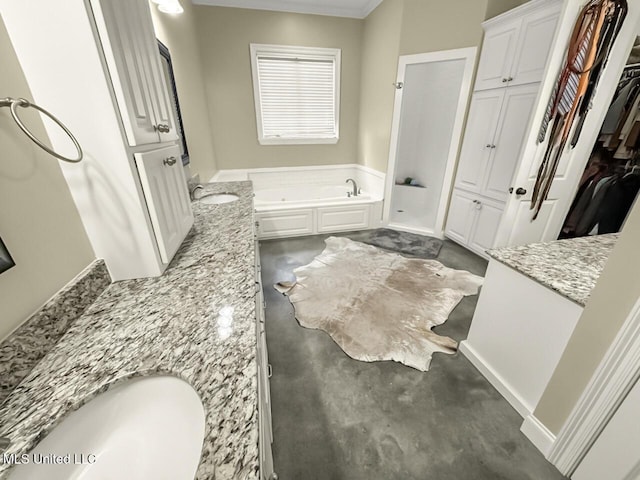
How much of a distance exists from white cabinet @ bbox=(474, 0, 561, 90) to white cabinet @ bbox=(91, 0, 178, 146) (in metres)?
2.83

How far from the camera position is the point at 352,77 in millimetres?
3941

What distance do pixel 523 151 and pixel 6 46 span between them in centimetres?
266

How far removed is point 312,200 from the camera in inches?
139

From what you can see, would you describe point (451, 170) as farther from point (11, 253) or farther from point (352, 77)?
point (11, 253)

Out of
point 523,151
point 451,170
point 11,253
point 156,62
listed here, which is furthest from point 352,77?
point 11,253

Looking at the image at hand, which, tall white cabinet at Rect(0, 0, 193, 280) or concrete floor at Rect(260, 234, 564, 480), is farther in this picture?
concrete floor at Rect(260, 234, 564, 480)

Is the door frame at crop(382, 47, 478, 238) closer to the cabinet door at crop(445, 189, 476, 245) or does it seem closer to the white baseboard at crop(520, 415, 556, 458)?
the cabinet door at crop(445, 189, 476, 245)

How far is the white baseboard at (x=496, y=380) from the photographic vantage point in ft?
4.31

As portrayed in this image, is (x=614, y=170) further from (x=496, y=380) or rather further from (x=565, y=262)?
(x=496, y=380)

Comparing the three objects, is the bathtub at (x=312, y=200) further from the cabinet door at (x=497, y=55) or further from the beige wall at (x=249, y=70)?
the cabinet door at (x=497, y=55)

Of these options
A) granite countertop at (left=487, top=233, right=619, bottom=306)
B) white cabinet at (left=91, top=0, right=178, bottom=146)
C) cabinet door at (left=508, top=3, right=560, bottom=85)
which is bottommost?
granite countertop at (left=487, top=233, right=619, bottom=306)

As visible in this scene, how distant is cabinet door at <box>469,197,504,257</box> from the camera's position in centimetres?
267

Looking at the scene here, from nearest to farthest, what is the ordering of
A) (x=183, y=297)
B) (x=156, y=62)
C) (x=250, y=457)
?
1. (x=250, y=457)
2. (x=183, y=297)
3. (x=156, y=62)

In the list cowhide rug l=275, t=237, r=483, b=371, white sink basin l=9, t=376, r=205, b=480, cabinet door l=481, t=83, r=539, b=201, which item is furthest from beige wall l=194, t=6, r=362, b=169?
white sink basin l=9, t=376, r=205, b=480
